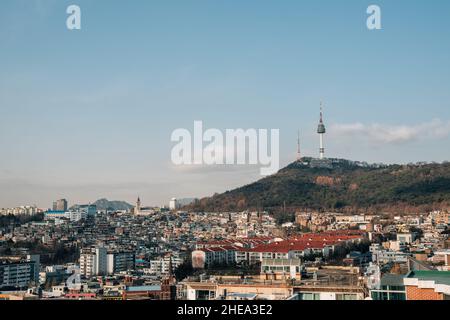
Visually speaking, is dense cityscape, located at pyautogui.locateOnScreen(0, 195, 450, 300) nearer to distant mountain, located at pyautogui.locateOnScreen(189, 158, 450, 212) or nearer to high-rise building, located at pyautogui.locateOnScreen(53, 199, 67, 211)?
distant mountain, located at pyautogui.locateOnScreen(189, 158, 450, 212)

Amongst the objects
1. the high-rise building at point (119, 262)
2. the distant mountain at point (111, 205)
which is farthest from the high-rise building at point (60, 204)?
the high-rise building at point (119, 262)

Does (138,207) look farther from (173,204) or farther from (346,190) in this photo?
(346,190)

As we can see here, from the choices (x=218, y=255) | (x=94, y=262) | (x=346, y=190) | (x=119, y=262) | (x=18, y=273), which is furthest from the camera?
(x=346, y=190)

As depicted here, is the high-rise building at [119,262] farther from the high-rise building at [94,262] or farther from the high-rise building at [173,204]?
the high-rise building at [173,204]

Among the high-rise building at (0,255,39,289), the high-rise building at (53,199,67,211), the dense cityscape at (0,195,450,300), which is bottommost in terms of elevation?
the high-rise building at (0,255,39,289)

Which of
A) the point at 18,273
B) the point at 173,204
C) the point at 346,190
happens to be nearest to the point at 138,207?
the point at 173,204

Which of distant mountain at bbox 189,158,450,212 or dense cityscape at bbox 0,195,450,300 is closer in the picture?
dense cityscape at bbox 0,195,450,300

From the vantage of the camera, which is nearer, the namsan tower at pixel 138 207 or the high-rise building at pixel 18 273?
the high-rise building at pixel 18 273

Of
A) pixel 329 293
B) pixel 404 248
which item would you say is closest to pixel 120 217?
pixel 404 248

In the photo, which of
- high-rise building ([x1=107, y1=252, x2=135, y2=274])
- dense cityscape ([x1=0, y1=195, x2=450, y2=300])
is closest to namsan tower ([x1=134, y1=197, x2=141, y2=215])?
dense cityscape ([x1=0, y1=195, x2=450, y2=300])
